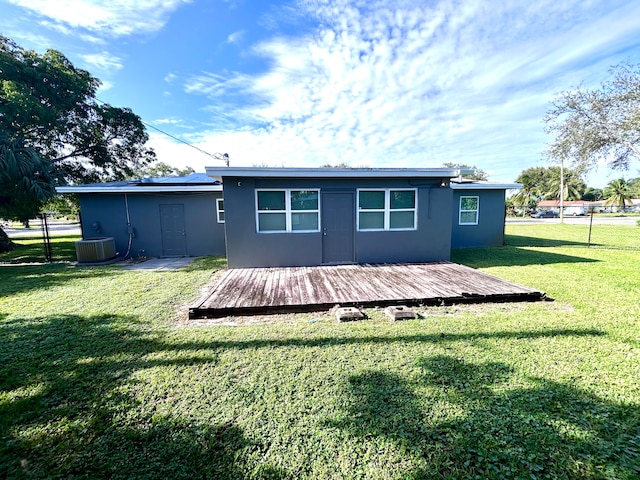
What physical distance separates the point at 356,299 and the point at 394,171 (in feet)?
12.5

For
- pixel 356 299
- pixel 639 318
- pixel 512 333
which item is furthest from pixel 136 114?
pixel 639 318

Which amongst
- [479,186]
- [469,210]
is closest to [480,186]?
[479,186]

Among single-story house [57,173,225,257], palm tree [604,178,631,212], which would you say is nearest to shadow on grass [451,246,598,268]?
single-story house [57,173,225,257]

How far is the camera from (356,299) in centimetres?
439

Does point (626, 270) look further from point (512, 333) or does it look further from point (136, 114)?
point (136, 114)

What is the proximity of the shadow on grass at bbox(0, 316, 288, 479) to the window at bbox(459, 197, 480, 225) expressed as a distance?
10.3 metres

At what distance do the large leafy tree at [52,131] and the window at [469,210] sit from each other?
14.4 metres

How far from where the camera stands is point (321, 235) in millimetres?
6980

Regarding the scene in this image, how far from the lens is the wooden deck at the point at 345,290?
4.23m

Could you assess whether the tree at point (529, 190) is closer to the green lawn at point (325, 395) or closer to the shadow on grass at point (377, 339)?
the shadow on grass at point (377, 339)

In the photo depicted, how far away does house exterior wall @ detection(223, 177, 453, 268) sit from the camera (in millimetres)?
Result: 6641

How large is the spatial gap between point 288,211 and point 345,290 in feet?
9.50

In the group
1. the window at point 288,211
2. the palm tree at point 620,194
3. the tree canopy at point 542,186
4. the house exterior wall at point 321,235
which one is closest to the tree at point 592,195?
the tree canopy at point 542,186

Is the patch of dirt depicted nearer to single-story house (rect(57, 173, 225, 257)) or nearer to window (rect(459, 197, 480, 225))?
single-story house (rect(57, 173, 225, 257))
